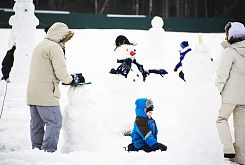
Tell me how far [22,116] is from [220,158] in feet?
13.1

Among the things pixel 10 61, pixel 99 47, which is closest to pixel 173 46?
pixel 99 47

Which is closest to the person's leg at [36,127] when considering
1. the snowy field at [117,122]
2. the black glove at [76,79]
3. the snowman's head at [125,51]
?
the snowy field at [117,122]

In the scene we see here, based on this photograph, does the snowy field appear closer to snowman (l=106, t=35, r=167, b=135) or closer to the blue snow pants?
snowman (l=106, t=35, r=167, b=135)

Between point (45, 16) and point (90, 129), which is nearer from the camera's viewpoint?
point (90, 129)

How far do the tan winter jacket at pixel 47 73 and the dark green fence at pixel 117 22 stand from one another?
13185mm

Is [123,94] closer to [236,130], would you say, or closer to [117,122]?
[117,122]

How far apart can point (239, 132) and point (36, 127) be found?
2384mm

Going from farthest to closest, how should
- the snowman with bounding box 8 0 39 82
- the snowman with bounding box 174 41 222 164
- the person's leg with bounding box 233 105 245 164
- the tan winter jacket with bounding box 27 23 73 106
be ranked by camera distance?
the snowman with bounding box 8 0 39 82 < the person's leg with bounding box 233 105 245 164 < the tan winter jacket with bounding box 27 23 73 106 < the snowman with bounding box 174 41 222 164

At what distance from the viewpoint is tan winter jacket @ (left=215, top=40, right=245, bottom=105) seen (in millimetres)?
3951

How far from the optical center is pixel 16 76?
9.20 metres

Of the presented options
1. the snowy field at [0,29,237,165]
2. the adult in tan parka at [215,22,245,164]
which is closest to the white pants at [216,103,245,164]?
the adult in tan parka at [215,22,245,164]

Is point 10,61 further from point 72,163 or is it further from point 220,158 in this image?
point 220,158

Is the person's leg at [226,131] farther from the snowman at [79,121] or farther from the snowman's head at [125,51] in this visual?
the snowman's head at [125,51]

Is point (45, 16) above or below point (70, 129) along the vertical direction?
above
